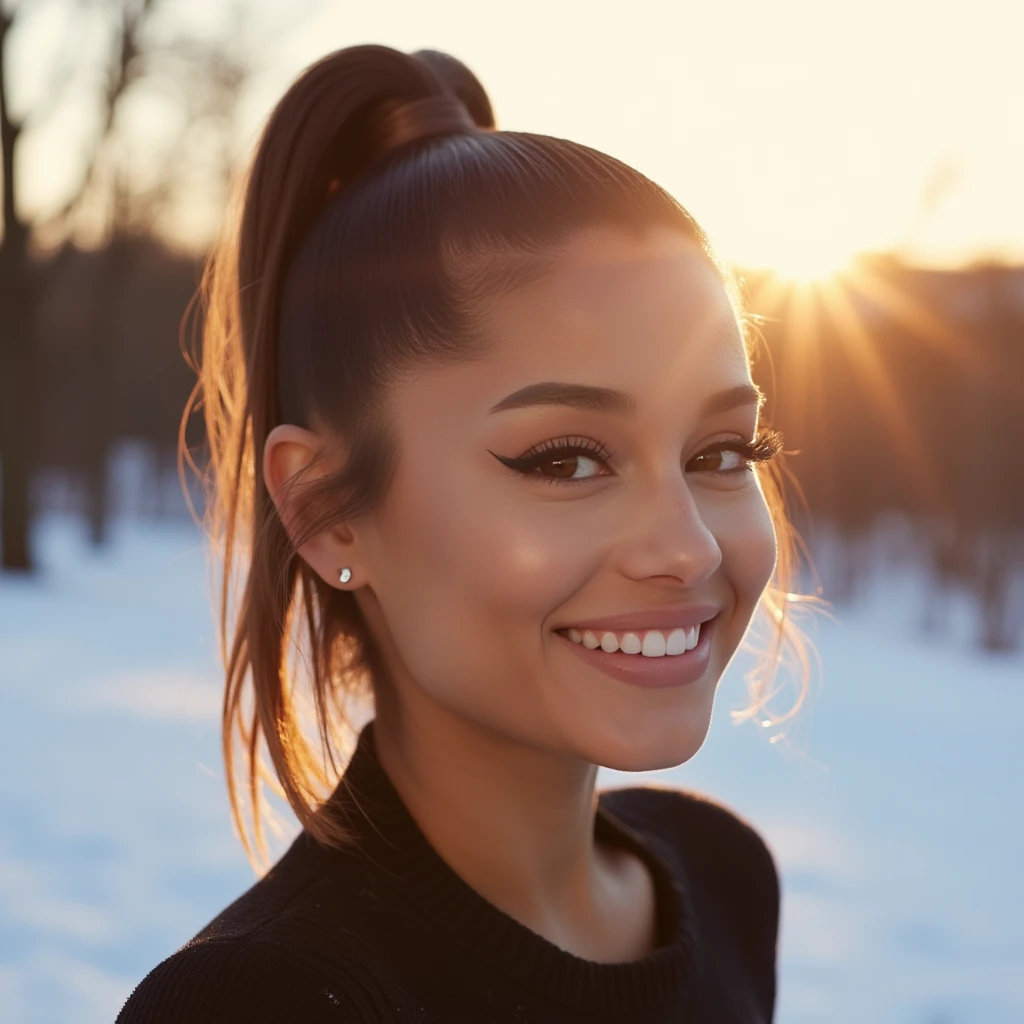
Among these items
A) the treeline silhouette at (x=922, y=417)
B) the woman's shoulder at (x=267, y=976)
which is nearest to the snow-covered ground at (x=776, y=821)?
the woman's shoulder at (x=267, y=976)

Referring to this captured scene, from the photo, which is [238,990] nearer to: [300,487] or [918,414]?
[300,487]

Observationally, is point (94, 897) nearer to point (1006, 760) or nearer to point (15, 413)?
point (1006, 760)

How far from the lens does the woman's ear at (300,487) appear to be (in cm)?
150

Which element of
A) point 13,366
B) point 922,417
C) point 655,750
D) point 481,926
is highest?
point 655,750

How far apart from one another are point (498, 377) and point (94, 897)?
3370 mm

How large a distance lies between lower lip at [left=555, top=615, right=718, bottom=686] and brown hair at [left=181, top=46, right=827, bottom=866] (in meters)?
0.33

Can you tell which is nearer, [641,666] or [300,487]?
[641,666]

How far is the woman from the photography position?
51.4 inches

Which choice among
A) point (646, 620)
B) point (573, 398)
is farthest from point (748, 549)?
point (573, 398)

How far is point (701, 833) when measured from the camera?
6.47 ft

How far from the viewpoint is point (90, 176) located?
11.8 m

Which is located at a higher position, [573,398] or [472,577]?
[573,398]

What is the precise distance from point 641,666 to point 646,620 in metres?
0.06

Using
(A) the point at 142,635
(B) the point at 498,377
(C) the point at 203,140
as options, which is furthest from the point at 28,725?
(C) the point at 203,140
